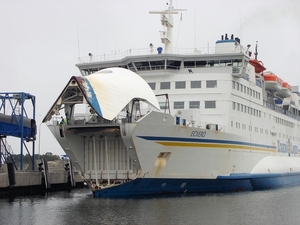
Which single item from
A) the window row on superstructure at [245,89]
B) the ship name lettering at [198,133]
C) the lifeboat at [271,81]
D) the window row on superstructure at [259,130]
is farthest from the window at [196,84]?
the lifeboat at [271,81]

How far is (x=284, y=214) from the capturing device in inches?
807

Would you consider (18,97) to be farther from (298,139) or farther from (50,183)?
(298,139)

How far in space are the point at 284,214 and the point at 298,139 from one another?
23507 millimetres

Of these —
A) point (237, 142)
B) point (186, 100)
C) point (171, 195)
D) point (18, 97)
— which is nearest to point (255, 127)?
point (237, 142)

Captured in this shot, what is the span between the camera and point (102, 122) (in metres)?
22.9

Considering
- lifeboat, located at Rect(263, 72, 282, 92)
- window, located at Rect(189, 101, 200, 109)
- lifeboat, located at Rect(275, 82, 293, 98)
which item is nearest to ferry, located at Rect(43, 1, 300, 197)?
window, located at Rect(189, 101, 200, 109)

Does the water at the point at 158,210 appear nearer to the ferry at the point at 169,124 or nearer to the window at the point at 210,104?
the ferry at the point at 169,124

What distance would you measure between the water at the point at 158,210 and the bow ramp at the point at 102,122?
59.0 inches

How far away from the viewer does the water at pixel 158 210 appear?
18.6 metres

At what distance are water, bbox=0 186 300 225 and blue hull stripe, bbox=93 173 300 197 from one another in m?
0.48

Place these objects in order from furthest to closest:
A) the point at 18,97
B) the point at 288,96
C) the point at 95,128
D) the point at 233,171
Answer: the point at 288,96 < the point at 18,97 < the point at 233,171 < the point at 95,128

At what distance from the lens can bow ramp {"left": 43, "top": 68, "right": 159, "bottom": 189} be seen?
21.8 m

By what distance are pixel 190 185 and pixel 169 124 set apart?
354cm

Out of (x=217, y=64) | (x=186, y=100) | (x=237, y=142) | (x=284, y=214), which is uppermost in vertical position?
(x=217, y=64)
